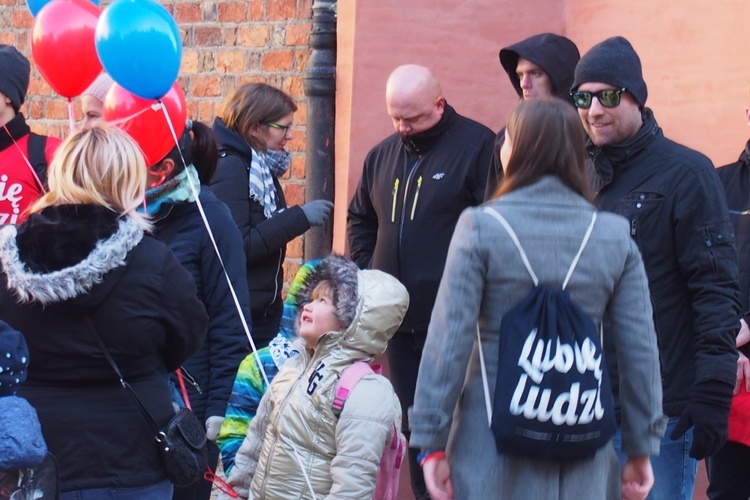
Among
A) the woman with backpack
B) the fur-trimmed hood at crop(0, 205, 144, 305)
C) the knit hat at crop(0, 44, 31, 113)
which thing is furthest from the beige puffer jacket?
the knit hat at crop(0, 44, 31, 113)

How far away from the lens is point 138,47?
3873mm

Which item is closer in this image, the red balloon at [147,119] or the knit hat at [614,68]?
the knit hat at [614,68]

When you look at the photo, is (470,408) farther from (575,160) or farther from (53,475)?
(53,475)

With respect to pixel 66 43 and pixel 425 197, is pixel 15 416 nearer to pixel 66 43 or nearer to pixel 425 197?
pixel 66 43

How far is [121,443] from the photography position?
3084 millimetres

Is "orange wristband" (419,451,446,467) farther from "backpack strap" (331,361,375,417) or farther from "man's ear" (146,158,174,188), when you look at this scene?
"man's ear" (146,158,174,188)

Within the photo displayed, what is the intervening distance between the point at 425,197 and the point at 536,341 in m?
2.17

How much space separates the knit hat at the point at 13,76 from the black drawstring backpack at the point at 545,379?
2611 mm

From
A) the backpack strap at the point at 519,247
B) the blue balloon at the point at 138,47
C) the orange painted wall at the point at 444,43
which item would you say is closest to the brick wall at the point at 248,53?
the orange painted wall at the point at 444,43

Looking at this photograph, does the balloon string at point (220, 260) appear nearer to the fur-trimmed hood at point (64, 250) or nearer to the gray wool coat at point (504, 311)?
the fur-trimmed hood at point (64, 250)

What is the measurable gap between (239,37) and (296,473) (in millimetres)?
3464

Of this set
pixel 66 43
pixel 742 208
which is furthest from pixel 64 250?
pixel 742 208

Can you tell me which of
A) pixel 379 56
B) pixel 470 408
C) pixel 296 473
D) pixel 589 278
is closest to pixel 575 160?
pixel 589 278

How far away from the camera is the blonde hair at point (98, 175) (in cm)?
309
